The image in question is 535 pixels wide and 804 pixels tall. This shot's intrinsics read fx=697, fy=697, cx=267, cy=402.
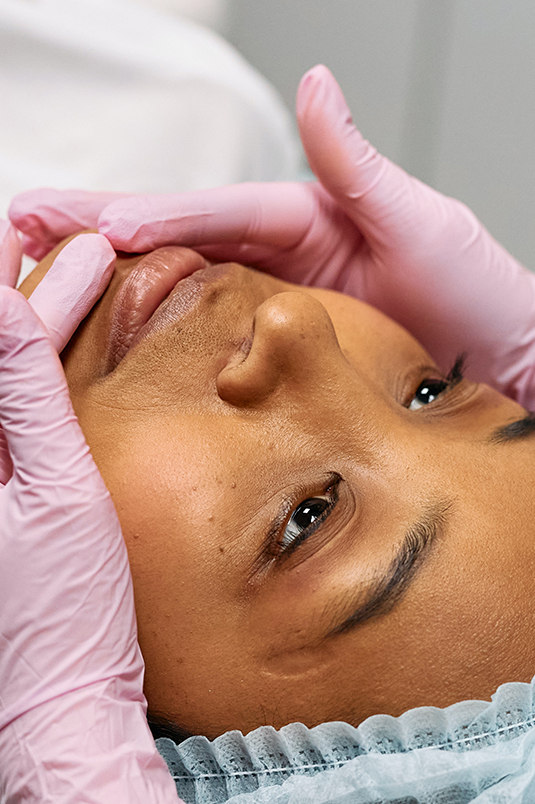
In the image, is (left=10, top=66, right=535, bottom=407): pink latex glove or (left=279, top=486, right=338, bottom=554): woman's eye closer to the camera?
(left=279, top=486, right=338, bottom=554): woman's eye

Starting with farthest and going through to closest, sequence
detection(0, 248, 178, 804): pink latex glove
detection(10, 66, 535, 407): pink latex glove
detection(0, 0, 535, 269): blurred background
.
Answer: detection(0, 0, 535, 269): blurred background, detection(10, 66, 535, 407): pink latex glove, detection(0, 248, 178, 804): pink latex glove

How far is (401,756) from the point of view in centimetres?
73

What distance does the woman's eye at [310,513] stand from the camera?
79cm

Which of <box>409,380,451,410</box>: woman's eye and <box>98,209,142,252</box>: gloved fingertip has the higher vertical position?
<box>98,209,142,252</box>: gloved fingertip

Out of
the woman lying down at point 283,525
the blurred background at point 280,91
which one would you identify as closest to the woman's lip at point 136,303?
the woman lying down at point 283,525

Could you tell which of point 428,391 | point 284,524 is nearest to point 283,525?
point 284,524

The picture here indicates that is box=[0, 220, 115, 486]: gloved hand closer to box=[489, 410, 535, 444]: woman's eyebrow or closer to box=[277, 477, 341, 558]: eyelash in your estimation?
box=[277, 477, 341, 558]: eyelash

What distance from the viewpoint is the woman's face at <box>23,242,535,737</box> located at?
2.46ft

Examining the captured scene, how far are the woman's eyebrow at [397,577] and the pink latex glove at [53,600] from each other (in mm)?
Result: 241

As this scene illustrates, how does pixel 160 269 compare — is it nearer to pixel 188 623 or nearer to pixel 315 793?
pixel 188 623

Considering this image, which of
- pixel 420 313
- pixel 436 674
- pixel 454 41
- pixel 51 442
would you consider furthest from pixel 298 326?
pixel 454 41

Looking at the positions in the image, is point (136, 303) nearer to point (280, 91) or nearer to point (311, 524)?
point (311, 524)

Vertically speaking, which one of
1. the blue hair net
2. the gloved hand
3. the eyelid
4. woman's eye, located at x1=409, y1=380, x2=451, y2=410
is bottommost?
the blue hair net

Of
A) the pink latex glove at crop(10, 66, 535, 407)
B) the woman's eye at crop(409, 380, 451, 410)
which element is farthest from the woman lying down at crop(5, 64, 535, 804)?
the pink latex glove at crop(10, 66, 535, 407)
